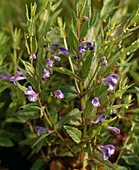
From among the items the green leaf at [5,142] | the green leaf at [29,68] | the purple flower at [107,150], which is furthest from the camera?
the green leaf at [5,142]

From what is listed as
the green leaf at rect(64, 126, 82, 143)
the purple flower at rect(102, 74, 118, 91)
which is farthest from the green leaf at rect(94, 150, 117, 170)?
the purple flower at rect(102, 74, 118, 91)

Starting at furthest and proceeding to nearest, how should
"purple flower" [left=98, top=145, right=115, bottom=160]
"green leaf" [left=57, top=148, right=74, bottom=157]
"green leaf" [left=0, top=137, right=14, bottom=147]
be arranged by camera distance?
"green leaf" [left=0, top=137, right=14, bottom=147] → "green leaf" [left=57, top=148, right=74, bottom=157] → "purple flower" [left=98, top=145, right=115, bottom=160]

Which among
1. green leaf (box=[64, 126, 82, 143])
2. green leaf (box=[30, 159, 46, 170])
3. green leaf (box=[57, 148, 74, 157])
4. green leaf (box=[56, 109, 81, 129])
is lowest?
green leaf (box=[30, 159, 46, 170])

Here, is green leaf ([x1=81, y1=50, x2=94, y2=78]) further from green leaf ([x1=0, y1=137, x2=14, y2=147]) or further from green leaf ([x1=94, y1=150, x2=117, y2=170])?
green leaf ([x1=0, y1=137, x2=14, y2=147])

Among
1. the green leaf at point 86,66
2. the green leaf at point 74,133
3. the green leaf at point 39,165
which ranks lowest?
the green leaf at point 39,165

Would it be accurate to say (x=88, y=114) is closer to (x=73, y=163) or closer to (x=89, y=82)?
(x=89, y=82)

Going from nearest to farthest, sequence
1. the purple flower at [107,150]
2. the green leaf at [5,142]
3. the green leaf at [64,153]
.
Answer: the purple flower at [107,150] < the green leaf at [64,153] < the green leaf at [5,142]

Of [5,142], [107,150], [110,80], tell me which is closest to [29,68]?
[110,80]

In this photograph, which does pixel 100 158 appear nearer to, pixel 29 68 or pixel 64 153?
pixel 64 153

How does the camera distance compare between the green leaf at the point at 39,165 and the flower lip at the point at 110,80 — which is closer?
the flower lip at the point at 110,80

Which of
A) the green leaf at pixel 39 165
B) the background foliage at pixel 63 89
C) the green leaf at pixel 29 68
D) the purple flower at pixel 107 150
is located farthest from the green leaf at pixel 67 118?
the green leaf at pixel 39 165

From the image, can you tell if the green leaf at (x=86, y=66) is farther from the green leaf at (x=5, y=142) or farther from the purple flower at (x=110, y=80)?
the green leaf at (x=5, y=142)

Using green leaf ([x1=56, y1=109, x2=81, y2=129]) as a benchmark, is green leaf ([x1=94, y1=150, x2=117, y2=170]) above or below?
below
